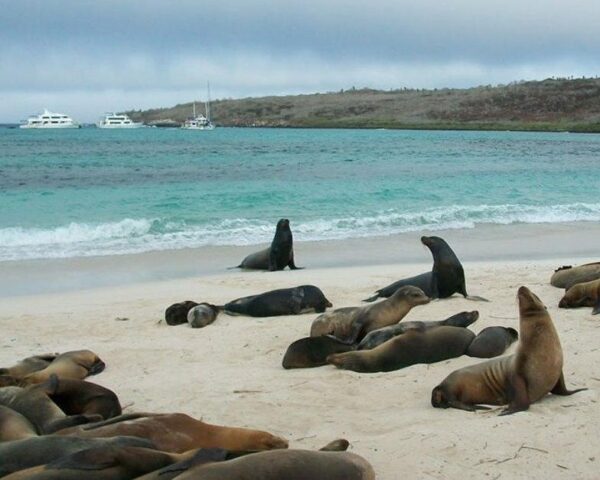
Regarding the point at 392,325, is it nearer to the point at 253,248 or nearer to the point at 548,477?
the point at 548,477

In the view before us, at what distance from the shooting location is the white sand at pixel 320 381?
15.2 feet

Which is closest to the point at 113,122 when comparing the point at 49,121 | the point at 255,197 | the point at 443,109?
the point at 49,121

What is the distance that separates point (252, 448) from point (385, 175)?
2742cm

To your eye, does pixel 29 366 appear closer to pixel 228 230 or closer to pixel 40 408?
pixel 40 408

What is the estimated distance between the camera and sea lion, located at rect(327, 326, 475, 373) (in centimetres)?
657

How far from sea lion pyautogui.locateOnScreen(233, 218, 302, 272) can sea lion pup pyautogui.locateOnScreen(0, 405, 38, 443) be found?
304 inches

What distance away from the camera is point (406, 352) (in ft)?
21.8

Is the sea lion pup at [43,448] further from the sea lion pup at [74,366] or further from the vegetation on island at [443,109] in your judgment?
the vegetation on island at [443,109]

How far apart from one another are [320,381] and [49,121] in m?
104

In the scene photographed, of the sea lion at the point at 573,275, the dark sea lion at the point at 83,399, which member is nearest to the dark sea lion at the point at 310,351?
the dark sea lion at the point at 83,399

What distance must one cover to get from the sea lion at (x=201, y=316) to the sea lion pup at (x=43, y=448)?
4442 millimetres

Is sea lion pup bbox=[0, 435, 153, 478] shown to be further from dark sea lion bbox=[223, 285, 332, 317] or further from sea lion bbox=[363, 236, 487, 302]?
sea lion bbox=[363, 236, 487, 302]

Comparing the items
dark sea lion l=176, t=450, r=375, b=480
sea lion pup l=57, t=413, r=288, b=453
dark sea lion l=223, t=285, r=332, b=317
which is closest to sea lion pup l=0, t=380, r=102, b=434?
sea lion pup l=57, t=413, r=288, b=453

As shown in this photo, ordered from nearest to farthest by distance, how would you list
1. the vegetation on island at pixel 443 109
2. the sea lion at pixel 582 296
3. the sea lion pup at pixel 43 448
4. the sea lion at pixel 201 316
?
the sea lion pup at pixel 43 448, the sea lion at pixel 201 316, the sea lion at pixel 582 296, the vegetation on island at pixel 443 109
